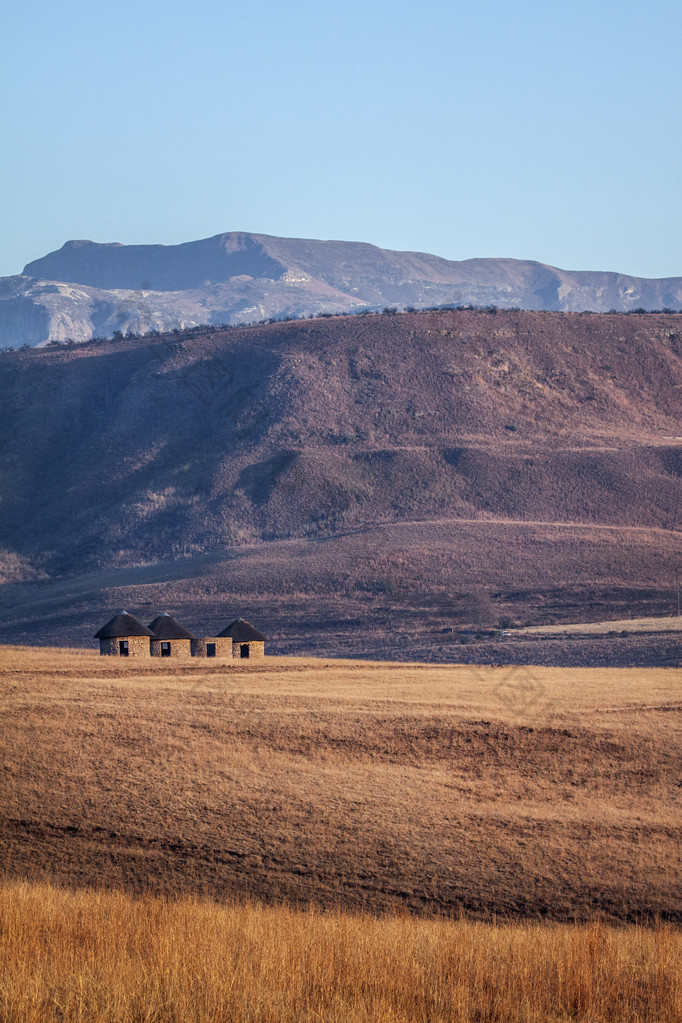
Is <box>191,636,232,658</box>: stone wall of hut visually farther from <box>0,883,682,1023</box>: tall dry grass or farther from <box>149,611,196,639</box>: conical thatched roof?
<box>0,883,682,1023</box>: tall dry grass

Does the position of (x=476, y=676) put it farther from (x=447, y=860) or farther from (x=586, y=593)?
(x=586, y=593)

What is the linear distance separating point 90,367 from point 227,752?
4916 inches

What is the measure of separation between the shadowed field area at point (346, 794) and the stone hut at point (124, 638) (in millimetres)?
9182

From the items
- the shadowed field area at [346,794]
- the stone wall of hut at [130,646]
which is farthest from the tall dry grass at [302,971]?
the stone wall of hut at [130,646]

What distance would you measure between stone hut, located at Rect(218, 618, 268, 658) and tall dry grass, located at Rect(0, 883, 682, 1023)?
3757 centimetres

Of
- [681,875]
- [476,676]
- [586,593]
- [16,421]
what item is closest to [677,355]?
[586,593]

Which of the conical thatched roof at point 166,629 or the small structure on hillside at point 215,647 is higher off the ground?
the conical thatched roof at point 166,629

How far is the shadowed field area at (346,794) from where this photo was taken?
19.8m

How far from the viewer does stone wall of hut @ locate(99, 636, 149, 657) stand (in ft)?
162

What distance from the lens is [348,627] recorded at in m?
76.2

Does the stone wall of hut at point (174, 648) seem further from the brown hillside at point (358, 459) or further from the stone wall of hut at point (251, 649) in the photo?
the brown hillside at point (358, 459)

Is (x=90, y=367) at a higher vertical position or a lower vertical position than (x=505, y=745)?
higher

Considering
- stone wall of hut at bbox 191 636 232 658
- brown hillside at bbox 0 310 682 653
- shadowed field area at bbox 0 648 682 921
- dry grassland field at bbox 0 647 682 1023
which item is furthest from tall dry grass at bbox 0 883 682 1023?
brown hillside at bbox 0 310 682 653

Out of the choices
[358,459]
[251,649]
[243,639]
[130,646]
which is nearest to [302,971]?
[130,646]
